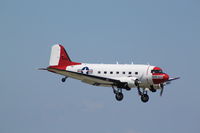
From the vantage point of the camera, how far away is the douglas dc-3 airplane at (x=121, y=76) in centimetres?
5409

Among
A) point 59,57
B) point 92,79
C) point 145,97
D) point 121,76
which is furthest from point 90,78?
point 59,57

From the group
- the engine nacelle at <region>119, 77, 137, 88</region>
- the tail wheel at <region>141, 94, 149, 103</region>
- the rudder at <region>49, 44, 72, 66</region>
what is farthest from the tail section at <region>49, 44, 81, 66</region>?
the tail wheel at <region>141, 94, 149, 103</region>

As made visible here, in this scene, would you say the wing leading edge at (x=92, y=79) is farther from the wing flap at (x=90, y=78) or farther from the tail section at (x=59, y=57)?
the tail section at (x=59, y=57)

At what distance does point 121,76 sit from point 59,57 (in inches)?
410

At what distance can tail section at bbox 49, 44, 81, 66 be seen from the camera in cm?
6067

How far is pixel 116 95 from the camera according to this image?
5500 cm

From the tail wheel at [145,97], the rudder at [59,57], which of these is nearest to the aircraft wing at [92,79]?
the tail wheel at [145,97]

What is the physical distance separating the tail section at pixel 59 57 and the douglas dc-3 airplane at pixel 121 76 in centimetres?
285

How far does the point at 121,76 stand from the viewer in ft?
180

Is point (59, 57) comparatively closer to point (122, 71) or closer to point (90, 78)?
point (90, 78)

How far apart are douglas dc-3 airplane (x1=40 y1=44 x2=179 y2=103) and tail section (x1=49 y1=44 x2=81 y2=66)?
2854mm

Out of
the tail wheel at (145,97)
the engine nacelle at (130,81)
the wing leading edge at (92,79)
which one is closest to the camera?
the engine nacelle at (130,81)

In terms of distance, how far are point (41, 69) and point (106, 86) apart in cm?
809

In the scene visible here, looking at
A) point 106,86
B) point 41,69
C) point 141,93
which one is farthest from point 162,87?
point 41,69
